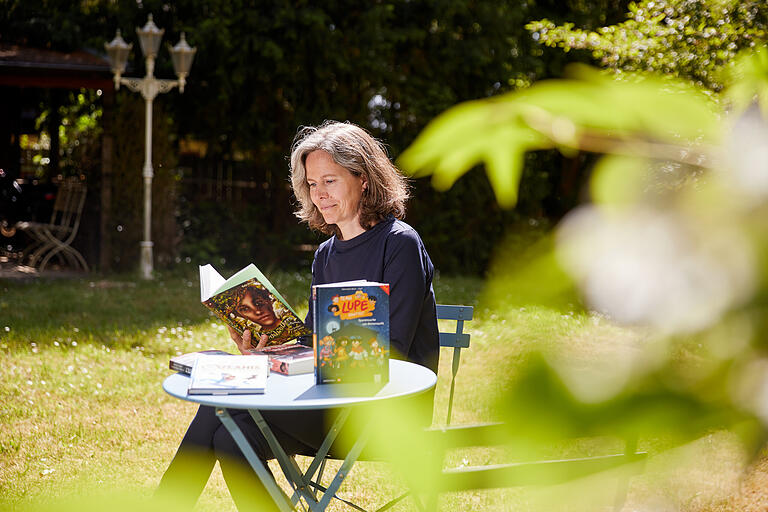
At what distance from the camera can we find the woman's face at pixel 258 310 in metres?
2.43

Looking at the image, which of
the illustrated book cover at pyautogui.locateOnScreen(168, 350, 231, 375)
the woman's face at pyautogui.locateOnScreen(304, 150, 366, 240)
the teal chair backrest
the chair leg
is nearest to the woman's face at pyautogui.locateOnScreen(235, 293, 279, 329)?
the illustrated book cover at pyautogui.locateOnScreen(168, 350, 231, 375)

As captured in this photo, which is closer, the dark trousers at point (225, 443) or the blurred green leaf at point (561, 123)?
the blurred green leaf at point (561, 123)

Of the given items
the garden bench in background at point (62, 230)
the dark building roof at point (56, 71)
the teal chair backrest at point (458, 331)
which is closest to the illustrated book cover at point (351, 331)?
the teal chair backrest at point (458, 331)

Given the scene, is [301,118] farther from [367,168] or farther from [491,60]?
[367,168]

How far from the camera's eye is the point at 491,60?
38.9 feet

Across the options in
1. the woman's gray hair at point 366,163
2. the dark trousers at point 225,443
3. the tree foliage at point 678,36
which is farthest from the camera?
the tree foliage at point 678,36

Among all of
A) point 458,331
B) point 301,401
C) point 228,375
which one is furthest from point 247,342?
point 458,331

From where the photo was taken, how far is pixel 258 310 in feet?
8.07

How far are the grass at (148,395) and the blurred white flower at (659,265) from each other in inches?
0.9

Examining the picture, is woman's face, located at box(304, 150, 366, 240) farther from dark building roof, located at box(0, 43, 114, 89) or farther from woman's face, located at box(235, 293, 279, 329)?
dark building roof, located at box(0, 43, 114, 89)

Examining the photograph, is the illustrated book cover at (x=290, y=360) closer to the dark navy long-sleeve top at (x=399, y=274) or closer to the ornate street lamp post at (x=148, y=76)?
the dark navy long-sleeve top at (x=399, y=274)

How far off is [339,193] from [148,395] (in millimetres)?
2483

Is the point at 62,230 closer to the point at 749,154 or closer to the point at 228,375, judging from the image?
the point at 228,375

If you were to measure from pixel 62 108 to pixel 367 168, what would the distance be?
11484 mm
